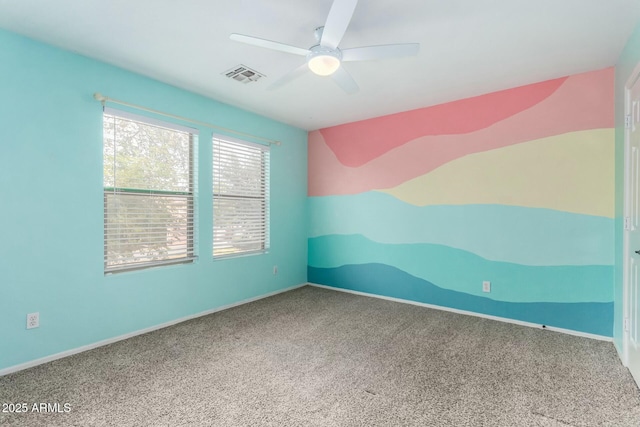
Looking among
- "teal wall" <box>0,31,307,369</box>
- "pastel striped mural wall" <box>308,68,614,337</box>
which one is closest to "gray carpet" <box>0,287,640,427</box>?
"teal wall" <box>0,31,307,369</box>

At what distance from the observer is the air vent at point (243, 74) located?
285cm

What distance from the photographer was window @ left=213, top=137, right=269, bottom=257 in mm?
3723

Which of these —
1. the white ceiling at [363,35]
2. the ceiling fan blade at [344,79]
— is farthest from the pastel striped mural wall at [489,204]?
the ceiling fan blade at [344,79]

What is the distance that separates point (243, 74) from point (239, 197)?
5.07 feet

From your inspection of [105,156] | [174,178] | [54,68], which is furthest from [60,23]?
[174,178]

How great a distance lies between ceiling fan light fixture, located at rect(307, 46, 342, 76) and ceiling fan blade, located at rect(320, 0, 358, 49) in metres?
0.04

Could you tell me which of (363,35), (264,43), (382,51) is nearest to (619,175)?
(382,51)

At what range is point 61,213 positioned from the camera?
2.50m

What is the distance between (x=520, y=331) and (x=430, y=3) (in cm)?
299

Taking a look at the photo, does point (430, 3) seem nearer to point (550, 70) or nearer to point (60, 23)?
point (550, 70)

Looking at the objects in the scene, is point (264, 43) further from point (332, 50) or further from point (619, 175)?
point (619, 175)

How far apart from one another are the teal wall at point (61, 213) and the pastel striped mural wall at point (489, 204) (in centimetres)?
229

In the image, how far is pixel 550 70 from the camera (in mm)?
2875

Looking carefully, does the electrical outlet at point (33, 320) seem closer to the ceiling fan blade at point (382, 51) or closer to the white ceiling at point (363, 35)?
the white ceiling at point (363, 35)
